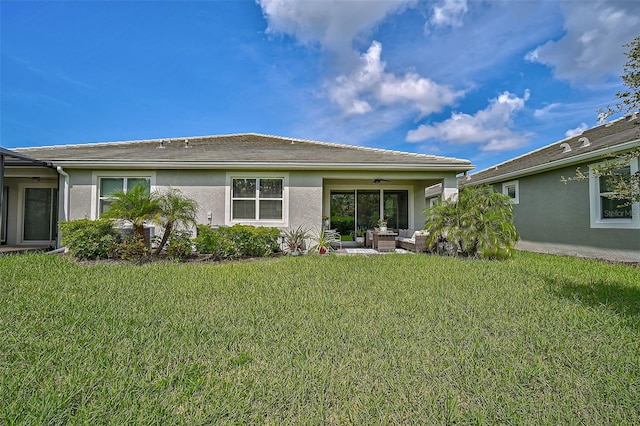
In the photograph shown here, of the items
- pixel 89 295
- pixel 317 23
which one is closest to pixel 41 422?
pixel 89 295

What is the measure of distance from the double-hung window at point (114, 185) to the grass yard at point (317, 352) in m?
5.31

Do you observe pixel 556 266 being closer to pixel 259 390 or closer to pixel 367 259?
pixel 367 259

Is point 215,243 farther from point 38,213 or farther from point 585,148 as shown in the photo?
point 585,148

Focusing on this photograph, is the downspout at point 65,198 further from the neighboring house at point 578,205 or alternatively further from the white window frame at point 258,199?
the neighboring house at point 578,205

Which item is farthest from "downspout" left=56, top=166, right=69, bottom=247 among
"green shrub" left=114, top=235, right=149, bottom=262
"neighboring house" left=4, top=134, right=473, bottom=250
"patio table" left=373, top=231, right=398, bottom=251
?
"patio table" left=373, top=231, right=398, bottom=251

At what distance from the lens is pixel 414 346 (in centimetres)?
343

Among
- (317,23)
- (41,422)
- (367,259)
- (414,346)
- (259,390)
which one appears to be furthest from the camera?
(317,23)

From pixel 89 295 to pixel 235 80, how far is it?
13387 mm

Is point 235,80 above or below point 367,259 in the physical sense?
above

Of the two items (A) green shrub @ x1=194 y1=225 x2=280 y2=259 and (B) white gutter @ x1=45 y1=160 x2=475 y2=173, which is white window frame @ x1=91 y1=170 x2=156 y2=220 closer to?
(B) white gutter @ x1=45 y1=160 x2=475 y2=173

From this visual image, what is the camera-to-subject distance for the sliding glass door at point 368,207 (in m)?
14.4

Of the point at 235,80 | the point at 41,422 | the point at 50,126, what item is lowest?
the point at 41,422

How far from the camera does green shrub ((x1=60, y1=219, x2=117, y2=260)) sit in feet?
28.6

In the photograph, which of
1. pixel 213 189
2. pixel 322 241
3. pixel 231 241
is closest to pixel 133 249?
pixel 231 241
